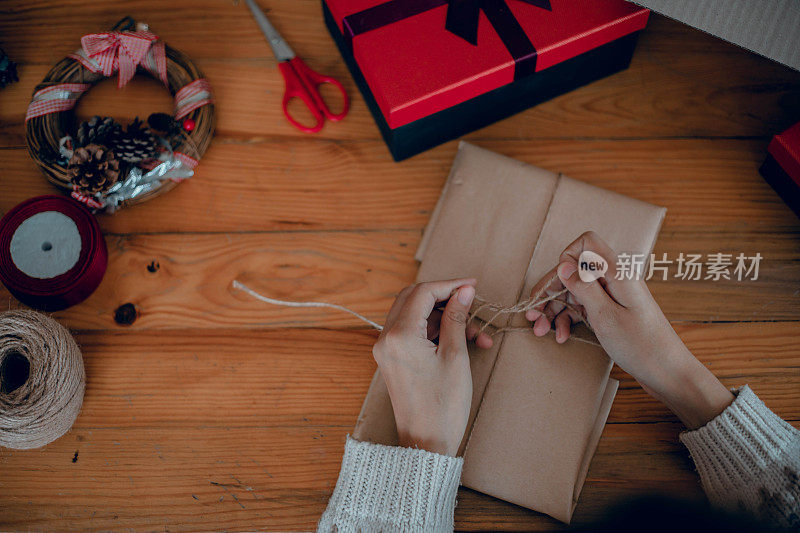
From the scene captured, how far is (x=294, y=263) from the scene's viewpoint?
0.85 m

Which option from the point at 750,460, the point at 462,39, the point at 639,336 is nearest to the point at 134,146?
the point at 462,39

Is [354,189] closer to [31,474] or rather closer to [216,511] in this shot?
[216,511]

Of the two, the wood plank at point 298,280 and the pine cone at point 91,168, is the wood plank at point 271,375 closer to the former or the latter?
the wood plank at point 298,280

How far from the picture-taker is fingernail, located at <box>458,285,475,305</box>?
68 cm

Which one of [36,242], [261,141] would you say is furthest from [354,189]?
[36,242]

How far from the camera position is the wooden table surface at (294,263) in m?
0.79

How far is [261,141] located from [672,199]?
677 mm

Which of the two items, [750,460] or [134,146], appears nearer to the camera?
[750,460]

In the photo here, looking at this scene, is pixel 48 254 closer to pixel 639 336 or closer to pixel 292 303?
pixel 292 303

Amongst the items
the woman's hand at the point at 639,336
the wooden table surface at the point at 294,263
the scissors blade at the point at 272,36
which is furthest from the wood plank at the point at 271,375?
the scissors blade at the point at 272,36

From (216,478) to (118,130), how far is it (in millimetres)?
542

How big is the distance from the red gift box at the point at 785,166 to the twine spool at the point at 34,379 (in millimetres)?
1068

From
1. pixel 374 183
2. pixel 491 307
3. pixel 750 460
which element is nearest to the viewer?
pixel 750 460

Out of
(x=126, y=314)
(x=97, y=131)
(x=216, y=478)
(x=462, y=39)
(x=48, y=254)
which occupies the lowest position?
(x=216, y=478)
